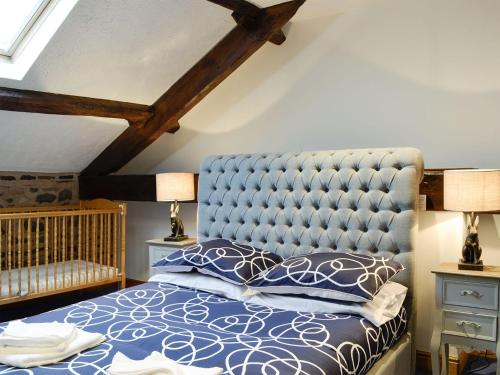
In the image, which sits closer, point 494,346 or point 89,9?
point 494,346

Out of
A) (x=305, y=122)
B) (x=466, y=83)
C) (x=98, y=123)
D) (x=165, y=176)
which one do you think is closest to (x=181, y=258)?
(x=165, y=176)

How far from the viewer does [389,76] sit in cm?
326

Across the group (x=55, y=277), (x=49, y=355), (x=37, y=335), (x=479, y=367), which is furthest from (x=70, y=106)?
(x=479, y=367)

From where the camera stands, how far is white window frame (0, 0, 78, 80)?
2896mm

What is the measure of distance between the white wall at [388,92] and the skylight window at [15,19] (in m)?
1.49

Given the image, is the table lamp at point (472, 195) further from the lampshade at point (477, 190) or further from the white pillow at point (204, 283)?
the white pillow at point (204, 283)

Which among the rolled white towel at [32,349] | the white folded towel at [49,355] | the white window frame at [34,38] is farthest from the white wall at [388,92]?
the rolled white towel at [32,349]

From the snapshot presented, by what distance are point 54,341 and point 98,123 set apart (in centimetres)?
256

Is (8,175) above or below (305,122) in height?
below

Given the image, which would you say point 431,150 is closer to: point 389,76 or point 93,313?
point 389,76

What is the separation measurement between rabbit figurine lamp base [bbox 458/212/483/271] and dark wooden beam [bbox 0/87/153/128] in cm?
259

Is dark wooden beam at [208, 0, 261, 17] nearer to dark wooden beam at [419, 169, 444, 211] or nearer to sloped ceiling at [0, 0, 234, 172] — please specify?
sloped ceiling at [0, 0, 234, 172]

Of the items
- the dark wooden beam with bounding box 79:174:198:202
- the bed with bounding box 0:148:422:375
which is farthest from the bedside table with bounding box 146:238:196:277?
the dark wooden beam with bounding box 79:174:198:202

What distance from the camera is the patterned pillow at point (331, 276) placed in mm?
2359
